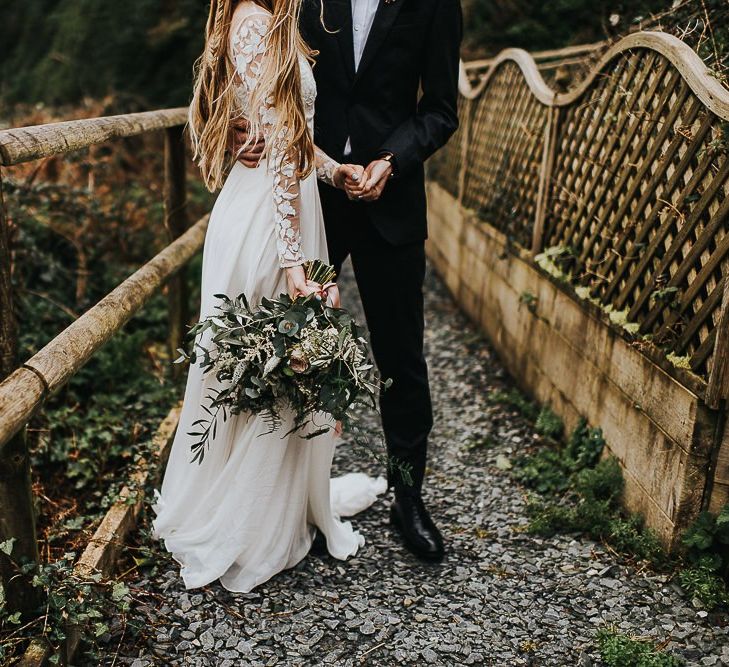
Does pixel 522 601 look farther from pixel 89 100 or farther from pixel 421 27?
pixel 89 100

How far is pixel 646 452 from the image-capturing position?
2.95 meters

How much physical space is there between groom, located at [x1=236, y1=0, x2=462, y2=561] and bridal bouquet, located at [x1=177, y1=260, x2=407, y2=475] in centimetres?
39

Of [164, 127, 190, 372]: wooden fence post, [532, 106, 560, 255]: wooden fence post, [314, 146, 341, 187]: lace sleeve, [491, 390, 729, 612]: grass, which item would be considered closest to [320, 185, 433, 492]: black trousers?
[314, 146, 341, 187]: lace sleeve

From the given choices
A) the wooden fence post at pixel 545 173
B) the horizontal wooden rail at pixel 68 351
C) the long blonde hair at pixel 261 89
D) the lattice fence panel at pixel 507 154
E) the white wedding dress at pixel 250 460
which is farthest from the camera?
the lattice fence panel at pixel 507 154

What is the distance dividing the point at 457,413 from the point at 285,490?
1.89 meters

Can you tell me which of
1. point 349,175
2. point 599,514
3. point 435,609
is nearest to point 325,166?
point 349,175

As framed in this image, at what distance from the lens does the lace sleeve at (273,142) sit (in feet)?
7.36

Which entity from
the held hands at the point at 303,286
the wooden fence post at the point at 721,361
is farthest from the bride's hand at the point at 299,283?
the wooden fence post at the point at 721,361

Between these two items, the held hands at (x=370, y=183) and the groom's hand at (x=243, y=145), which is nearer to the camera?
the groom's hand at (x=243, y=145)

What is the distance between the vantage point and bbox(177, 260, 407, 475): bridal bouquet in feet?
7.45

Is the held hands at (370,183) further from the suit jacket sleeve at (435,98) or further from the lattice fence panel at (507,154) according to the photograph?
the lattice fence panel at (507,154)

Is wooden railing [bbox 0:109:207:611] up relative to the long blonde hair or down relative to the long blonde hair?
down

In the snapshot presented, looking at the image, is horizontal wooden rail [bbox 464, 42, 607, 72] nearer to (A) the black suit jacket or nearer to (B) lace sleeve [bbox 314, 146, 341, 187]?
(A) the black suit jacket

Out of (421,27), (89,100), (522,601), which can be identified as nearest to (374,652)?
(522,601)
